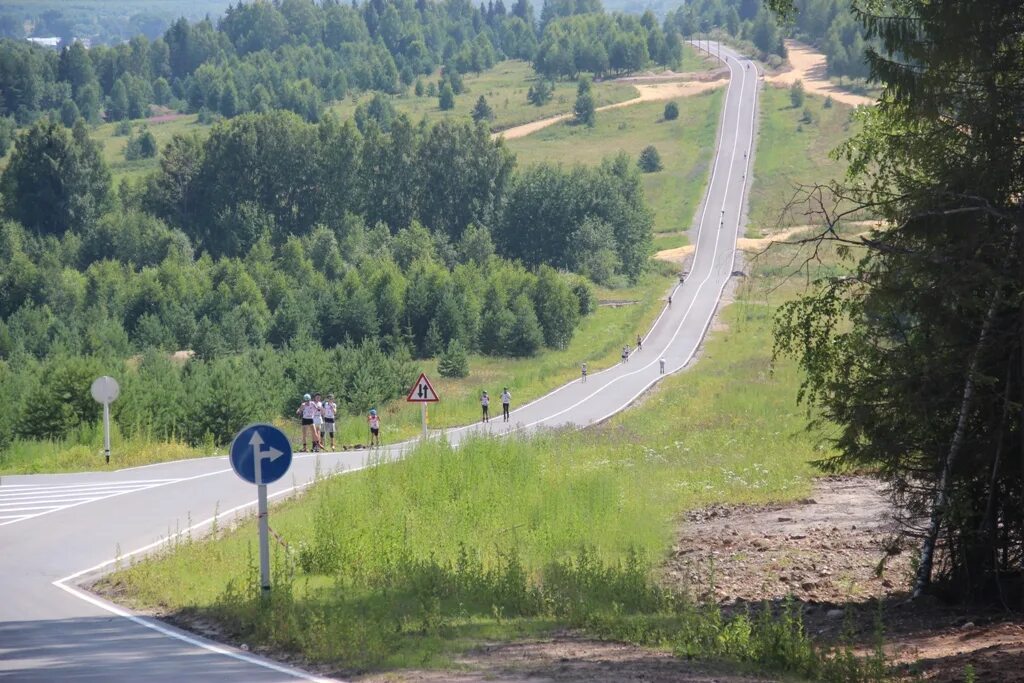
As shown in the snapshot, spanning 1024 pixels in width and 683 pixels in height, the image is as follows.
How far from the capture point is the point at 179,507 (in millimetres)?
24875

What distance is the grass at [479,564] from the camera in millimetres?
13164

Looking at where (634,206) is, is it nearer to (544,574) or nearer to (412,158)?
(412,158)

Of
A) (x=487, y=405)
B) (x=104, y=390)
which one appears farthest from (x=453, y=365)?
(x=104, y=390)

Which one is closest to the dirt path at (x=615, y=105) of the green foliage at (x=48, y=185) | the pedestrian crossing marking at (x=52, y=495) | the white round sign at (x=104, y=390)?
the green foliage at (x=48, y=185)

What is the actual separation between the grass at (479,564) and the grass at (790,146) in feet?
322

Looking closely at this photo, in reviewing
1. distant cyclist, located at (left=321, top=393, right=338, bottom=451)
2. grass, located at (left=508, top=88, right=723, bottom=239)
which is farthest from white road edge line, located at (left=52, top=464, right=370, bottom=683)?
grass, located at (left=508, top=88, right=723, bottom=239)

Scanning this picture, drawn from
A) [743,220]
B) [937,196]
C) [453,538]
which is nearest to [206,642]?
[453,538]

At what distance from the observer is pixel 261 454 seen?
48.4 feet

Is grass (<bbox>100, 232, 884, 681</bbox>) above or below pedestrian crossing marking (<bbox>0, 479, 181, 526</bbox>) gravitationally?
above

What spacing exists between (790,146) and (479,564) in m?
147

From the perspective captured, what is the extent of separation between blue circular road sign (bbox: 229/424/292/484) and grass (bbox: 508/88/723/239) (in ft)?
393

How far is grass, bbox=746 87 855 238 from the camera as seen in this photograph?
140 metres

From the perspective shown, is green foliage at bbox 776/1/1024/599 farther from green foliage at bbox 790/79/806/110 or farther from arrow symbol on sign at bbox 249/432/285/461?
green foliage at bbox 790/79/806/110

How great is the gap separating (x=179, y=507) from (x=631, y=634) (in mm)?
13046
